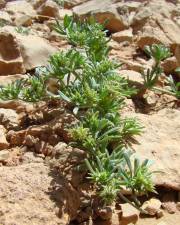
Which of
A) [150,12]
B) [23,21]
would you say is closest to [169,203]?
[150,12]

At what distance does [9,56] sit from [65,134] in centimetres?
Result: 139

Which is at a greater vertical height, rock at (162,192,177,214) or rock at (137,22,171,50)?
rock at (137,22,171,50)

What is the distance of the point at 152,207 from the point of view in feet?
10.2

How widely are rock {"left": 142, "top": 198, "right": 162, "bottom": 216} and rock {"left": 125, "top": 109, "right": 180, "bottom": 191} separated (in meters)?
0.15

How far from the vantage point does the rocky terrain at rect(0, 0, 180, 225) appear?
2896mm

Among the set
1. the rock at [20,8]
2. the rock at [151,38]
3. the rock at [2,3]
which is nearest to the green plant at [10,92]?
the rock at [151,38]

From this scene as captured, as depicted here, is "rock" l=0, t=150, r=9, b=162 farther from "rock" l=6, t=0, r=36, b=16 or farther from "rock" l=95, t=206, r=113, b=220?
"rock" l=6, t=0, r=36, b=16

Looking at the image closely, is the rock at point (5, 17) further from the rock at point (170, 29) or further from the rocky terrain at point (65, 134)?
the rock at point (170, 29)

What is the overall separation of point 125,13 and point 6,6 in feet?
6.06

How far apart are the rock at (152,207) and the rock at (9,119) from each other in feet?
4.17

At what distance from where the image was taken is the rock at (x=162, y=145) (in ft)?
10.8

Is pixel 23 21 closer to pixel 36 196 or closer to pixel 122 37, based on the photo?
pixel 122 37

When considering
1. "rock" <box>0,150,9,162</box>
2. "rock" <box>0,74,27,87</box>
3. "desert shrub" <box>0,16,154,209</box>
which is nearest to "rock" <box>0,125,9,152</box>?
"rock" <box>0,150,9,162</box>

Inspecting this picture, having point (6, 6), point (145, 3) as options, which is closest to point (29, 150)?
point (145, 3)
